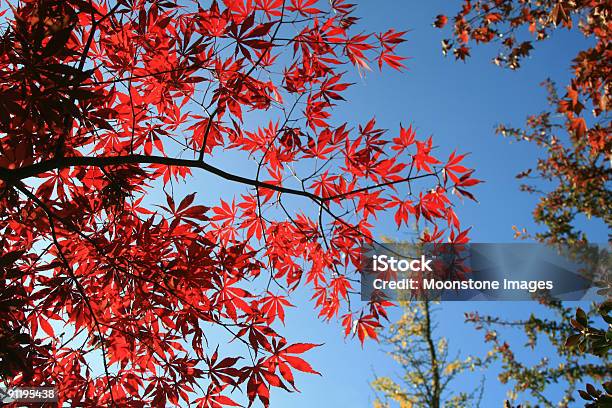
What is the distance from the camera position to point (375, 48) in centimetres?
269

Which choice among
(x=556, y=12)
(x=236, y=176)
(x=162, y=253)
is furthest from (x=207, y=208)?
(x=556, y=12)

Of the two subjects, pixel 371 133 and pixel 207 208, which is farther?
pixel 371 133

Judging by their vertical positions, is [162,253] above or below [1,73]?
below

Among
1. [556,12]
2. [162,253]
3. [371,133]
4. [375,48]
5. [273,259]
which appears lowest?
[162,253]

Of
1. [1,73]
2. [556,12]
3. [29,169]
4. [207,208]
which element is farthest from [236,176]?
[556,12]

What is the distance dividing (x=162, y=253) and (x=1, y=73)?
101 cm

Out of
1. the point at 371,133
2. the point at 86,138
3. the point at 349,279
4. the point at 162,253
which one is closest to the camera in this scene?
the point at 162,253

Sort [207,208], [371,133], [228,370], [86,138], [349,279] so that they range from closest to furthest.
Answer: [228,370] → [207,208] → [86,138] → [371,133] → [349,279]

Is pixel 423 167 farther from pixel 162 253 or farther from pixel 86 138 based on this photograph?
pixel 86 138

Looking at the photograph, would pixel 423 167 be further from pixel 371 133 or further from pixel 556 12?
pixel 556 12

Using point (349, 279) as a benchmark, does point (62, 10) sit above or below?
above

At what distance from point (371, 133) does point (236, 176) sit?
2.89 ft

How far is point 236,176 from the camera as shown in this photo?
206cm

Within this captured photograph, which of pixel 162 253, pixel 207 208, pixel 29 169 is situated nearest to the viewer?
pixel 29 169
